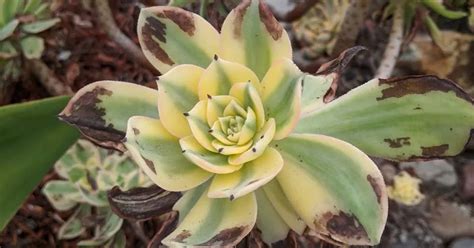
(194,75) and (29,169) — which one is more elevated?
(194,75)

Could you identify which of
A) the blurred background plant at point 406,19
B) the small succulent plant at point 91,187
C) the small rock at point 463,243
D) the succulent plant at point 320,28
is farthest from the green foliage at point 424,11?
the small succulent plant at point 91,187

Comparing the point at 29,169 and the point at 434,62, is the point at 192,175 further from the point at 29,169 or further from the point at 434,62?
the point at 434,62

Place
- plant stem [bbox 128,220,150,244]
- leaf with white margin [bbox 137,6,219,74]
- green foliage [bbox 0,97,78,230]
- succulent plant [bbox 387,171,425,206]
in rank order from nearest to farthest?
1. leaf with white margin [bbox 137,6,219,74]
2. green foliage [bbox 0,97,78,230]
3. plant stem [bbox 128,220,150,244]
4. succulent plant [bbox 387,171,425,206]

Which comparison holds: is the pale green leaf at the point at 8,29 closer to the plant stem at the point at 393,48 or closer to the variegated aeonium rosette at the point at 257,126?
the variegated aeonium rosette at the point at 257,126

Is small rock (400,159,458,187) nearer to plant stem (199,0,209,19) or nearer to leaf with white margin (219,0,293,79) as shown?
plant stem (199,0,209,19)

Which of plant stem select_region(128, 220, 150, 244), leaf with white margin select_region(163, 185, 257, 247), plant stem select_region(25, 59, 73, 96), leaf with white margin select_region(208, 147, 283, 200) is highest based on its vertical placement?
leaf with white margin select_region(208, 147, 283, 200)

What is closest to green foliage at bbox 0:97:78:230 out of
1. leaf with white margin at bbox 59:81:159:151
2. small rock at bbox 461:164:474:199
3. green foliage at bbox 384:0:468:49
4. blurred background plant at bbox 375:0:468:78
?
leaf with white margin at bbox 59:81:159:151

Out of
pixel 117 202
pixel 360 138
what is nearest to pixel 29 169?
pixel 117 202
